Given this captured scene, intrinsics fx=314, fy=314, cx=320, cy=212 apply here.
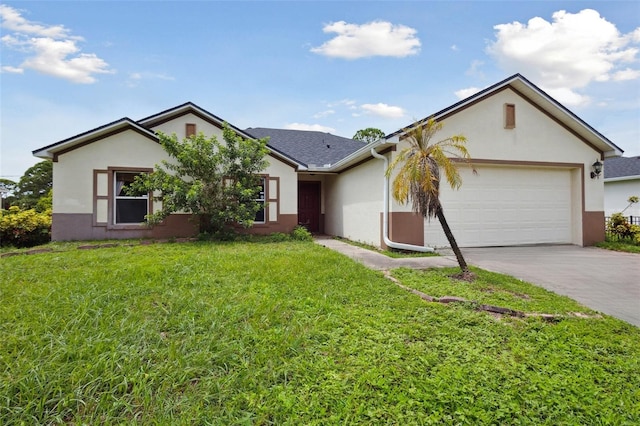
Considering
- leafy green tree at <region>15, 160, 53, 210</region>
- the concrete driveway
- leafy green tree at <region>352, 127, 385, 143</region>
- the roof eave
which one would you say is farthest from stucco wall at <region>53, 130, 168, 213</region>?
leafy green tree at <region>352, 127, 385, 143</region>

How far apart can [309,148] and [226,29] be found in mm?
6495

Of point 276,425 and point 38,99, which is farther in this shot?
point 38,99

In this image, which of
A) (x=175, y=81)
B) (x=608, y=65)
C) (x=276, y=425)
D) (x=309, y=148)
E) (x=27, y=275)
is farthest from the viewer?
(x=309, y=148)

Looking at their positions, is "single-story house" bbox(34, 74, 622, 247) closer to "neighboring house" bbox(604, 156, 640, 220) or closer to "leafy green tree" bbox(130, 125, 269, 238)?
"leafy green tree" bbox(130, 125, 269, 238)

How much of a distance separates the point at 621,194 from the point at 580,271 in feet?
46.6

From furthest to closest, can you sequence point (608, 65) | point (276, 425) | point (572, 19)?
point (608, 65) → point (572, 19) → point (276, 425)

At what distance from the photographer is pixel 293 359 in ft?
9.01

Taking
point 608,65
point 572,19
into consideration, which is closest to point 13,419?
point 572,19

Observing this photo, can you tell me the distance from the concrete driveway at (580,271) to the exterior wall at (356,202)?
285 cm

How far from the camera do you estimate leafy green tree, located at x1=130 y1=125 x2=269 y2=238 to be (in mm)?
9391

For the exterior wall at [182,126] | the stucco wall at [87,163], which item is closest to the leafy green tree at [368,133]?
the exterior wall at [182,126]

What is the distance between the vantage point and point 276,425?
6.77 feet

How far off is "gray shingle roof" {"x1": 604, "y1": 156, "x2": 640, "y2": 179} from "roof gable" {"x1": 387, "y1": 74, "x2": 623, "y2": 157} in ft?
25.2

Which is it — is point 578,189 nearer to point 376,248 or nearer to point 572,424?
point 376,248
